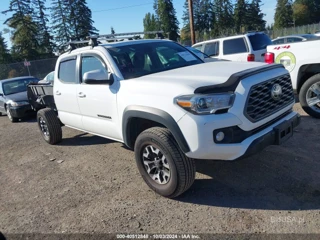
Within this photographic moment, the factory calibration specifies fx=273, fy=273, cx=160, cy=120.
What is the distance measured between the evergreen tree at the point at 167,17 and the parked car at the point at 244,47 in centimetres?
5944

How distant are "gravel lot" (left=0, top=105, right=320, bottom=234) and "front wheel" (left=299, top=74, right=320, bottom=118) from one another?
570mm

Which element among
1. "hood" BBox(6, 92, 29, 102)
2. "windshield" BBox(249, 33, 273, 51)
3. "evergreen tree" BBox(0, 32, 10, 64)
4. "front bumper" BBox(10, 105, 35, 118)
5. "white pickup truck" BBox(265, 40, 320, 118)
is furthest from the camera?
"evergreen tree" BBox(0, 32, 10, 64)

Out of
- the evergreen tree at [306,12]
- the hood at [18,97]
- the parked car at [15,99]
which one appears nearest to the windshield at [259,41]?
the parked car at [15,99]

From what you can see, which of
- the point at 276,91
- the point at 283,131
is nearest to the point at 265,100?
the point at 276,91

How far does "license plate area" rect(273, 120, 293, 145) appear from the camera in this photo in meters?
3.08

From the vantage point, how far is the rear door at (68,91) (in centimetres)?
474

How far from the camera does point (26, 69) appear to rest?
2661 centimetres

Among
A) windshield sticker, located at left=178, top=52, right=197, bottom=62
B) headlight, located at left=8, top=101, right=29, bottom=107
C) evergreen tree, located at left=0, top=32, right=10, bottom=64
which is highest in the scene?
evergreen tree, located at left=0, top=32, right=10, bottom=64

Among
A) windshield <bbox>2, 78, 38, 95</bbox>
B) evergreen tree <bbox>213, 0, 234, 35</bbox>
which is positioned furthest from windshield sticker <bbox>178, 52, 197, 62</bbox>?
evergreen tree <bbox>213, 0, 234, 35</bbox>

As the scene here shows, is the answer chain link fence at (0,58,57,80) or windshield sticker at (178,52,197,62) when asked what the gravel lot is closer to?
windshield sticker at (178,52,197,62)

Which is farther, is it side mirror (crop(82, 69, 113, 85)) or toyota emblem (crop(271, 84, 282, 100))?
side mirror (crop(82, 69, 113, 85))

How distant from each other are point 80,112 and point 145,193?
194cm

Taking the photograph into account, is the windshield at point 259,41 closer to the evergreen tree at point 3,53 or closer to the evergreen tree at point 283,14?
the evergreen tree at point 3,53

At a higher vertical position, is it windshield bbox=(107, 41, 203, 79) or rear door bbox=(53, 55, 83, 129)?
windshield bbox=(107, 41, 203, 79)
